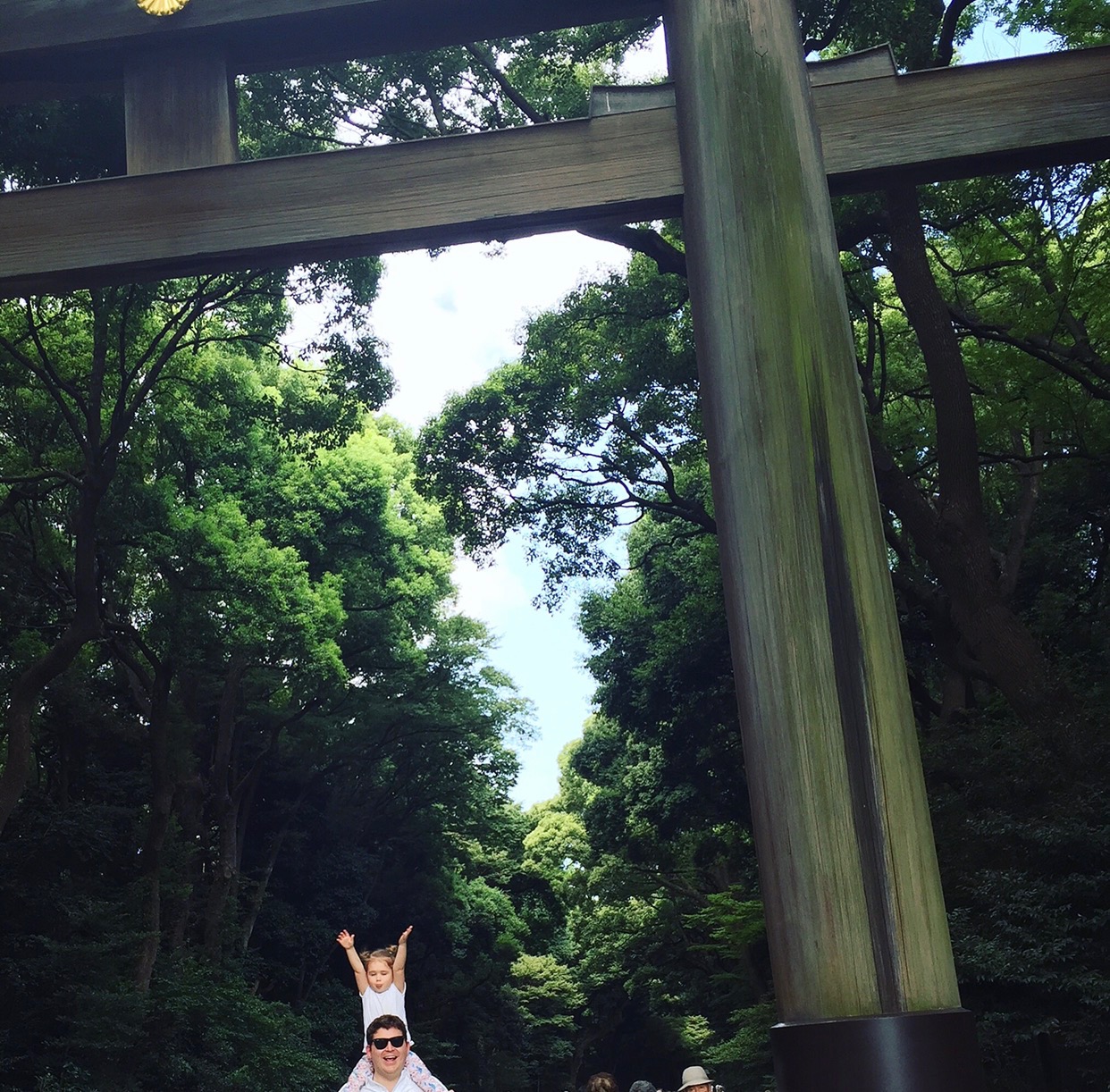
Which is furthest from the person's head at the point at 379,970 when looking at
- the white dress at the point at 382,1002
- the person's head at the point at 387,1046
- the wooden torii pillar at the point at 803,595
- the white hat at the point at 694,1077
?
the wooden torii pillar at the point at 803,595

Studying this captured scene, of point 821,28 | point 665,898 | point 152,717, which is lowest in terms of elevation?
point 665,898

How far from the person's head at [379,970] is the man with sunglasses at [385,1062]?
3.62ft

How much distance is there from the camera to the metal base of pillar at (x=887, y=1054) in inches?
102

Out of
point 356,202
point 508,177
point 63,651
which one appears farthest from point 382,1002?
point 63,651

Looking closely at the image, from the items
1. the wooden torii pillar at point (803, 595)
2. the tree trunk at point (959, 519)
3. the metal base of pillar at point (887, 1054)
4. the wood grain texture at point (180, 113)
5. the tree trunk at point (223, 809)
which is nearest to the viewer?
the metal base of pillar at point (887, 1054)

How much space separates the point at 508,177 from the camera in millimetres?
3445

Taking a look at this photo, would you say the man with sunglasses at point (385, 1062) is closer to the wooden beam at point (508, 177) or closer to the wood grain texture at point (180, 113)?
the wooden beam at point (508, 177)

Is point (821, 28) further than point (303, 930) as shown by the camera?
No

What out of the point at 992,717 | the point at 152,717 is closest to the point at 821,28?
the point at 992,717

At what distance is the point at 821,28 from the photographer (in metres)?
12.1

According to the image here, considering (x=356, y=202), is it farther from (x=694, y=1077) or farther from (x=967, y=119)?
(x=694, y=1077)

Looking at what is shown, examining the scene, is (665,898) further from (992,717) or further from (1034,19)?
(1034,19)

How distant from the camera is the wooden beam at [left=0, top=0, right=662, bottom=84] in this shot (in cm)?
362

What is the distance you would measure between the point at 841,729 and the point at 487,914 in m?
27.3
